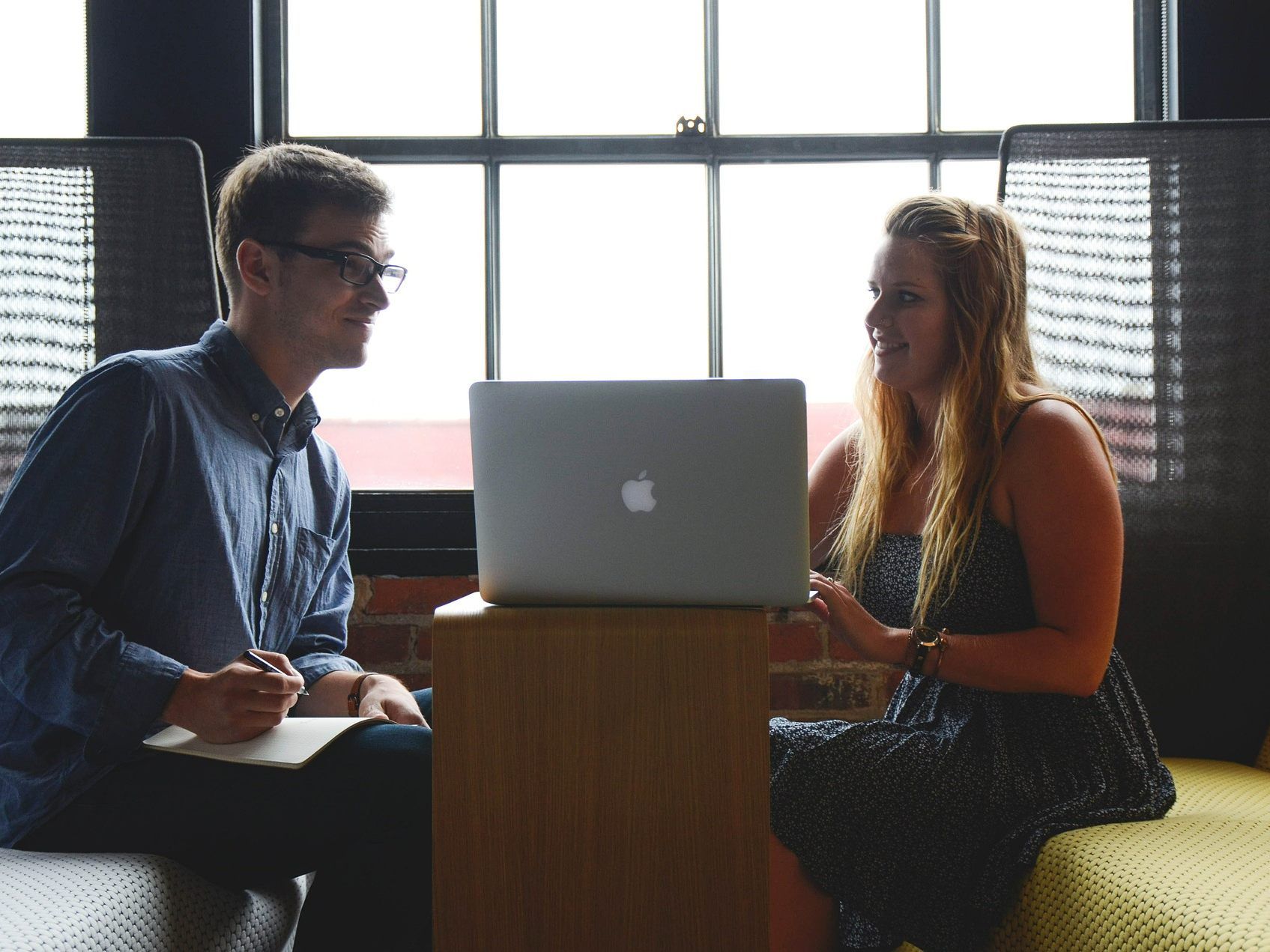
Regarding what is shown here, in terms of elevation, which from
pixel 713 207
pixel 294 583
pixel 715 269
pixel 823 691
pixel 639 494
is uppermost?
pixel 713 207

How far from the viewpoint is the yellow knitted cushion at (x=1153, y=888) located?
911mm

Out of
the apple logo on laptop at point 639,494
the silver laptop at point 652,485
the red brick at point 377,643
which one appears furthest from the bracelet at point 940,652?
the red brick at point 377,643

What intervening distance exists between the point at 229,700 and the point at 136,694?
0.30 feet

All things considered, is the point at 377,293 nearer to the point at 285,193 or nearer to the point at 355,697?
the point at 285,193

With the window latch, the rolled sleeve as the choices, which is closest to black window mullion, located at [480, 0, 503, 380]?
the window latch

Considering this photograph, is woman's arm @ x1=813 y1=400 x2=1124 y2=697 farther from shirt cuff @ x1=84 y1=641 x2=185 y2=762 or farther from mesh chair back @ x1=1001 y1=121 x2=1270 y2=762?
shirt cuff @ x1=84 y1=641 x2=185 y2=762

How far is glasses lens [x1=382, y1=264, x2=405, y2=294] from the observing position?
1.37 m

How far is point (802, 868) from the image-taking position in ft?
4.00

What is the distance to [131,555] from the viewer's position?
3.66ft

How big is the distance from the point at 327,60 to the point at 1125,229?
1521mm

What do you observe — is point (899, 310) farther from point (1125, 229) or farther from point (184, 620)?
point (184, 620)

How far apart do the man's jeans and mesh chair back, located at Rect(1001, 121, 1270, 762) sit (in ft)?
3.85

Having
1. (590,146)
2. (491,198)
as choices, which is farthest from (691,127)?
(491,198)

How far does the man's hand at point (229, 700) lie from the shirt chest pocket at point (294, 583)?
23cm
